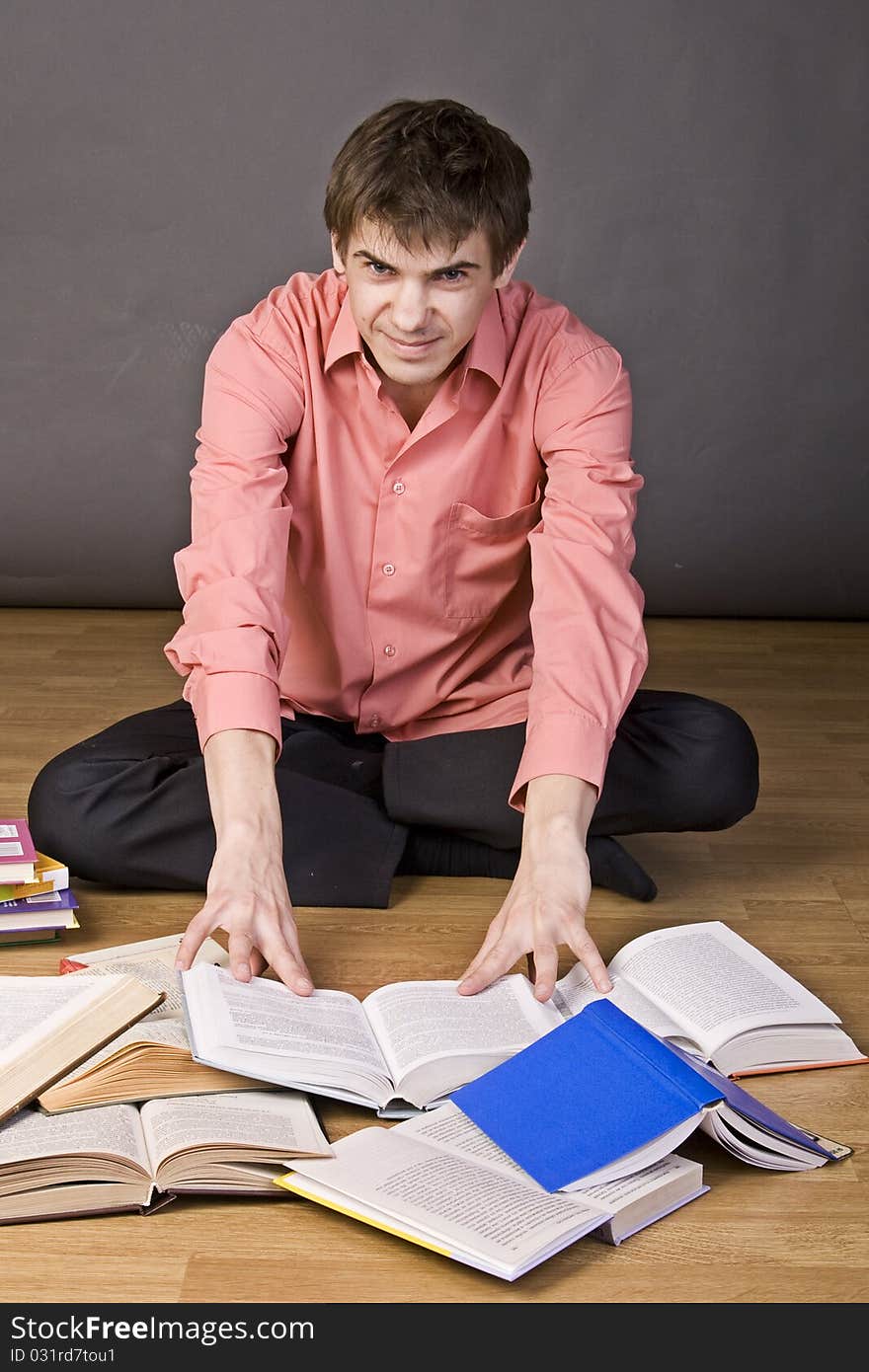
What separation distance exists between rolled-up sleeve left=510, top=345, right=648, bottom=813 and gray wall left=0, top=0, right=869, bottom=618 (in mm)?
1816

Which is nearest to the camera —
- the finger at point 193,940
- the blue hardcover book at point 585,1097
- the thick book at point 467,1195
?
the thick book at point 467,1195

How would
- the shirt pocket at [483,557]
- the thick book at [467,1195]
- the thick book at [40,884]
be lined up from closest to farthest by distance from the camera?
1. the thick book at [467,1195]
2. the thick book at [40,884]
3. the shirt pocket at [483,557]

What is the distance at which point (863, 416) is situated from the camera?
3996mm

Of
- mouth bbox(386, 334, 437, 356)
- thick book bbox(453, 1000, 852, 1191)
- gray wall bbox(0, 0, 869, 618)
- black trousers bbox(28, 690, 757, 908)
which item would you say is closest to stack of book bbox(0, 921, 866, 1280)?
thick book bbox(453, 1000, 852, 1191)

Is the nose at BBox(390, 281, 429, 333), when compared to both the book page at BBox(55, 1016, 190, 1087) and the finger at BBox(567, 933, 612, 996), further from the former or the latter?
the book page at BBox(55, 1016, 190, 1087)

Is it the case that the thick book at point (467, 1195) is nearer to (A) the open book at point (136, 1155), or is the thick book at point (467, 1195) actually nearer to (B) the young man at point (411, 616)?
(A) the open book at point (136, 1155)

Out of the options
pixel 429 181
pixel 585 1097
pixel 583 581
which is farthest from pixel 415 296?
pixel 585 1097

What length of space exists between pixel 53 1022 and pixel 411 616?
88 centimetres

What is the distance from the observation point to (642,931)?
219 cm

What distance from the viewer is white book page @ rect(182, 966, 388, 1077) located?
1.56m

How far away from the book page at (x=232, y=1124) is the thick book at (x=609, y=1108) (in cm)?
16

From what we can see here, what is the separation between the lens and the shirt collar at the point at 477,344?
6.98 ft

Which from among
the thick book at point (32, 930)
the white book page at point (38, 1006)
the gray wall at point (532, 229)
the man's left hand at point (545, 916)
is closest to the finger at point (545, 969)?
the man's left hand at point (545, 916)

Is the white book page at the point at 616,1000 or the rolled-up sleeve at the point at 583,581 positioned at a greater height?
the rolled-up sleeve at the point at 583,581
